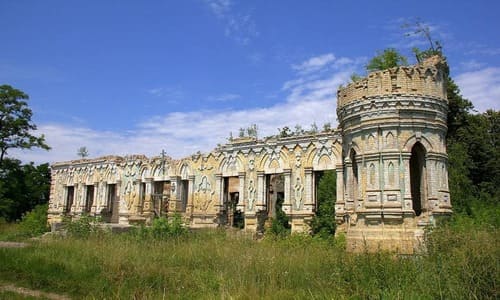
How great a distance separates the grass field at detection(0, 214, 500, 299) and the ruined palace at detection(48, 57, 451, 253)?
1.31m

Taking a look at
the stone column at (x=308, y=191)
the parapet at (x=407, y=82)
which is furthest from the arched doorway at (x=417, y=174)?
the stone column at (x=308, y=191)

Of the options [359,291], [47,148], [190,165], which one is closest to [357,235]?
[359,291]

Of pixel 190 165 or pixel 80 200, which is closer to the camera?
pixel 190 165

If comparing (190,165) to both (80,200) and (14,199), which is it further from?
(14,199)

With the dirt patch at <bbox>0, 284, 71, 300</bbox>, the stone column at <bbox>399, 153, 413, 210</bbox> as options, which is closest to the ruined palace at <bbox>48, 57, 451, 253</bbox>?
the stone column at <bbox>399, 153, 413, 210</bbox>

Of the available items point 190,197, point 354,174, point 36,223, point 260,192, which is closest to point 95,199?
point 36,223

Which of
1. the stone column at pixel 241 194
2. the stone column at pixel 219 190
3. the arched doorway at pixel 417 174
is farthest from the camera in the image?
the stone column at pixel 219 190

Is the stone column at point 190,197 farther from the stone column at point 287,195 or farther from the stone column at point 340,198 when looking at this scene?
the stone column at point 340,198

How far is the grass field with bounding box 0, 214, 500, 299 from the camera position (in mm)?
5570

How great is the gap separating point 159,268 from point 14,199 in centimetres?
2745

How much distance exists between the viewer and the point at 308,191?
1465 centimetres

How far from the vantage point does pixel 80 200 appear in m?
24.2

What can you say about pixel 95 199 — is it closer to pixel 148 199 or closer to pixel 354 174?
pixel 148 199

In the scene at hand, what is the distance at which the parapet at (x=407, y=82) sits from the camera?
35.6 feet
